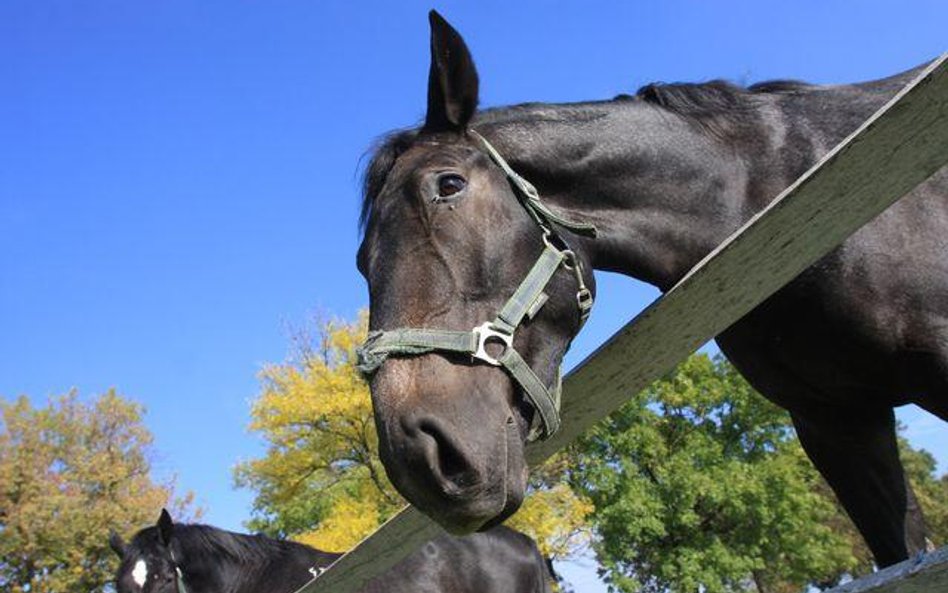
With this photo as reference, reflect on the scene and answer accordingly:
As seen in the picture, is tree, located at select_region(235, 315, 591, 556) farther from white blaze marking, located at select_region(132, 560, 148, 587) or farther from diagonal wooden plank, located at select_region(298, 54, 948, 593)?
diagonal wooden plank, located at select_region(298, 54, 948, 593)

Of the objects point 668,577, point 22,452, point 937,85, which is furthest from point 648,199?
point 22,452

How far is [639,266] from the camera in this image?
2.78m

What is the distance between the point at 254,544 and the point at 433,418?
6972mm

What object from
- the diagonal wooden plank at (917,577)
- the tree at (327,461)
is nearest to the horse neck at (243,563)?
the diagonal wooden plank at (917,577)

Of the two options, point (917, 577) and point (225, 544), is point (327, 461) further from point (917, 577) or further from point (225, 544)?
point (917, 577)

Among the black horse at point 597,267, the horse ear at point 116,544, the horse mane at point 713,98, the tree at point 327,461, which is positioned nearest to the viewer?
the black horse at point 597,267

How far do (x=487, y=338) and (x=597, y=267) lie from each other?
2.63 feet

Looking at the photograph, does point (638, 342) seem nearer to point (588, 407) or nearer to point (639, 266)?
point (588, 407)

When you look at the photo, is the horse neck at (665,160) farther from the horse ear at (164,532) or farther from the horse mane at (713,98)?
the horse ear at (164,532)

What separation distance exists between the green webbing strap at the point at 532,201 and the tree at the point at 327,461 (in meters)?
20.6

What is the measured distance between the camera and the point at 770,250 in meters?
1.92

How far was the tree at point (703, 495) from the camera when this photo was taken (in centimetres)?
2830

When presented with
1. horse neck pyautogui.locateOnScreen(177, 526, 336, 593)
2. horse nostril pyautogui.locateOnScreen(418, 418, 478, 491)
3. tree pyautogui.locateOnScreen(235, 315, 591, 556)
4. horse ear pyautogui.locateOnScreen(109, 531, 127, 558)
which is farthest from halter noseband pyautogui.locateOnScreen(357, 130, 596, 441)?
tree pyautogui.locateOnScreen(235, 315, 591, 556)

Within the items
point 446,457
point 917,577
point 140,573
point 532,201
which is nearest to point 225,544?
point 140,573
